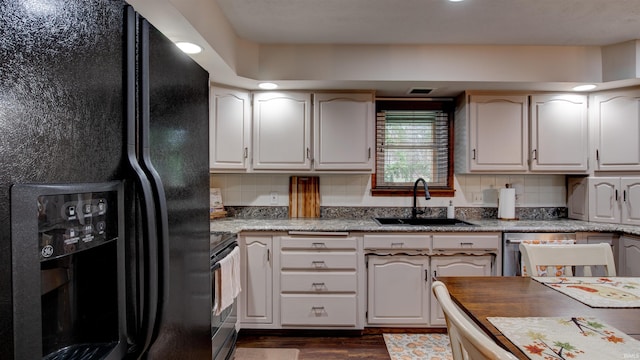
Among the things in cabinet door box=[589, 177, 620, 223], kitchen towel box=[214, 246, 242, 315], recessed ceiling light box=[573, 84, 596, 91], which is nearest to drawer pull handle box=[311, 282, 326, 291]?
kitchen towel box=[214, 246, 242, 315]

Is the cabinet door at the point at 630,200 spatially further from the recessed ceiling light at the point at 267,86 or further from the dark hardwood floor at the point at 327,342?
the recessed ceiling light at the point at 267,86

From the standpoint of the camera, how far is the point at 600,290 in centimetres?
134

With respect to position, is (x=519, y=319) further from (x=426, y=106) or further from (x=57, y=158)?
(x=426, y=106)

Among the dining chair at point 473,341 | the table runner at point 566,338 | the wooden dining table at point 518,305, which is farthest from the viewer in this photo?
the wooden dining table at point 518,305

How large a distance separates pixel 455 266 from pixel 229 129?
6.98 feet

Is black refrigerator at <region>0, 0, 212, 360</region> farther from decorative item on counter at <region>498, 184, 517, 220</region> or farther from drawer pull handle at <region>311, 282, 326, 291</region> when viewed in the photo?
decorative item on counter at <region>498, 184, 517, 220</region>

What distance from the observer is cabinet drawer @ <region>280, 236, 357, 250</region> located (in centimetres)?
266

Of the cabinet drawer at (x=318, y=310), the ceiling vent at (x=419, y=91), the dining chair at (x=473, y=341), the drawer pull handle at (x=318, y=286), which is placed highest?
the ceiling vent at (x=419, y=91)

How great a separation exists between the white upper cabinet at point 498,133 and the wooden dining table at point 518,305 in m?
1.70

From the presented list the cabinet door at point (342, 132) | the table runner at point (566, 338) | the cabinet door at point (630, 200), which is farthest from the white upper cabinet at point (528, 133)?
the table runner at point (566, 338)

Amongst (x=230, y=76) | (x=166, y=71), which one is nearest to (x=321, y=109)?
(x=230, y=76)

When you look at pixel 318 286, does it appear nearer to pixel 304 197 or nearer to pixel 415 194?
pixel 304 197

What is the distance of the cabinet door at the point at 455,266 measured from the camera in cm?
269

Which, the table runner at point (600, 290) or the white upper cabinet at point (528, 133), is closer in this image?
the table runner at point (600, 290)
